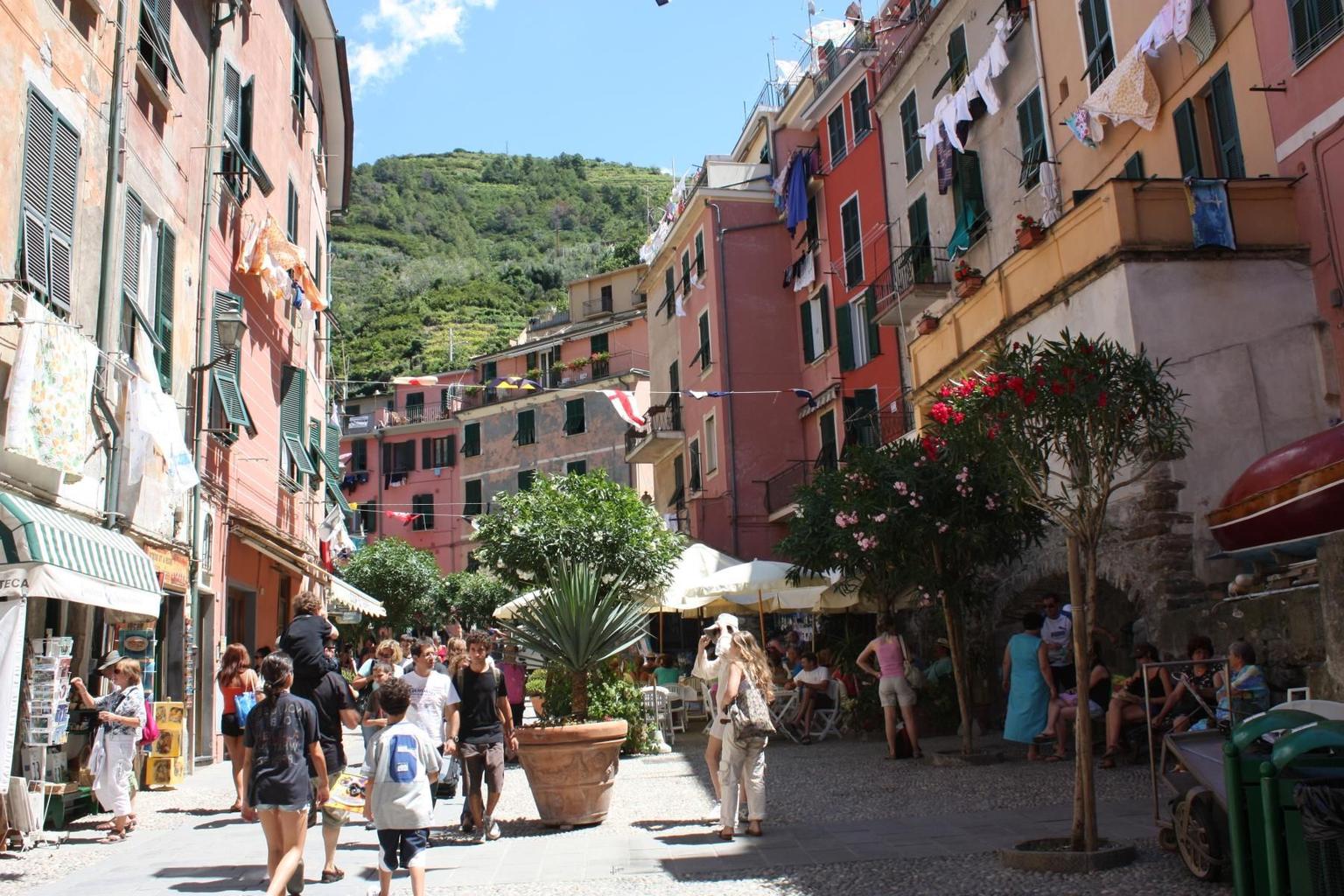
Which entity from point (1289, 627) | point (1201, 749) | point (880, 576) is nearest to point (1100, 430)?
point (1201, 749)

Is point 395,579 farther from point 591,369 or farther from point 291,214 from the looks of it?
point 291,214

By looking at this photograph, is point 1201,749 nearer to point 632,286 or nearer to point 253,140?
point 253,140

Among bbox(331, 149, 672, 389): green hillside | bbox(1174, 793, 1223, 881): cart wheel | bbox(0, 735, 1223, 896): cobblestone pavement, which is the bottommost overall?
bbox(0, 735, 1223, 896): cobblestone pavement

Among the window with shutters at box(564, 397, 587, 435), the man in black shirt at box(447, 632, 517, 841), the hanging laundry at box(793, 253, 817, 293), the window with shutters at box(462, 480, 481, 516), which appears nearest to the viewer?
the man in black shirt at box(447, 632, 517, 841)

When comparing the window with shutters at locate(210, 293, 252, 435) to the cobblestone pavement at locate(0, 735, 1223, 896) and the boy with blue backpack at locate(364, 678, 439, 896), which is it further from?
the boy with blue backpack at locate(364, 678, 439, 896)

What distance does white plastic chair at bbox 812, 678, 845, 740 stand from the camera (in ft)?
53.4

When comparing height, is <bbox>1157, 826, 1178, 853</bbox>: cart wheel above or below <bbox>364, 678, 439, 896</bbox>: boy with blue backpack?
below

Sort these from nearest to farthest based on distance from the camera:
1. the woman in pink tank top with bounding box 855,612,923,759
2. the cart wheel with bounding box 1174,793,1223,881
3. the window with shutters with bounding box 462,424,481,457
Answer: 1. the cart wheel with bounding box 1174,793,1223,881
2. the woman in pink tank top with bounding box 855,612,923,759
3. the window with shutters with bounding box 462,424,481,457

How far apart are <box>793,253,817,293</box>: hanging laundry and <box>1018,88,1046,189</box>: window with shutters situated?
1052 centimetres

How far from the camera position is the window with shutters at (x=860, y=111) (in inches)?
1032

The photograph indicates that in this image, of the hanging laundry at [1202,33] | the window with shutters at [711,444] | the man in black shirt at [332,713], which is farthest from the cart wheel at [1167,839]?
the window with shutters at [711,444]

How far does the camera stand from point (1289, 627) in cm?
936

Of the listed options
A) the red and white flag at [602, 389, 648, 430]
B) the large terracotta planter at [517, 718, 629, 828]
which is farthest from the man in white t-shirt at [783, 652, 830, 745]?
the red and white flag at [602, 389, 648, 430]

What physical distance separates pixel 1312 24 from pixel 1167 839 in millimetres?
9234
